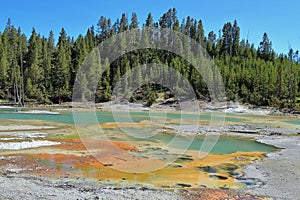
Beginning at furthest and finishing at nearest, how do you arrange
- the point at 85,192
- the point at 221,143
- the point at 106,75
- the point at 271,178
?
1. the point at 106,75
2. the point at 221,143
3. the point at 271,178
4. the point at 85,192

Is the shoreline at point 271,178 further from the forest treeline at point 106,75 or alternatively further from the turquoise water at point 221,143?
the forest treeline at point 106,75

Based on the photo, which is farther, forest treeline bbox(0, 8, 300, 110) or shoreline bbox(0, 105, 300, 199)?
forest treeline bbox(0, 8, 300, 110)

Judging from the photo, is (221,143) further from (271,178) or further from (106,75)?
(106,75)

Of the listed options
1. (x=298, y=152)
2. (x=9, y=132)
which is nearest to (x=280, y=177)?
(x=298, y=152)

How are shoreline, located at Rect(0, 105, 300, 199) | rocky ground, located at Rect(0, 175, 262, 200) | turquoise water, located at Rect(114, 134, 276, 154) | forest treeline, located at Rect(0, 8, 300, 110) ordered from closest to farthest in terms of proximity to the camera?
rocky ground, located at Rect(0, 175, 262, 200) < shoreline, located at Rect(0, 105, 300, 199) < turquoise water, located at Rect(114, 134, 276, 154) < forest treeline, located at Rect(0, 8, 300, 110)

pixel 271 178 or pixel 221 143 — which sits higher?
pixel 221 143

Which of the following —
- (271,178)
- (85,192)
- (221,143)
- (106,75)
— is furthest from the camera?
(106,75)

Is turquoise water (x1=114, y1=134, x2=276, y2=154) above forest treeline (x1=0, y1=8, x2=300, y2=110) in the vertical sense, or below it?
below

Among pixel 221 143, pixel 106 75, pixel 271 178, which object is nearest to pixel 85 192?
pixel 271 178

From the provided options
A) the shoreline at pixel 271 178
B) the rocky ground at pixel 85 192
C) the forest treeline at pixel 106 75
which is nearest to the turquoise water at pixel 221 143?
the shoreline at pixel 271 178

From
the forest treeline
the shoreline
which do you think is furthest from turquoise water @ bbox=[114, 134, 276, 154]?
the forest treeline

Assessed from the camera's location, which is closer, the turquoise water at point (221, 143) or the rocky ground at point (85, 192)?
the rocky ground at point (85, 192)

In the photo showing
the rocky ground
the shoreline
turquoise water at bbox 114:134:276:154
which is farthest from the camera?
turquoise water at bbox 114:134:276:154

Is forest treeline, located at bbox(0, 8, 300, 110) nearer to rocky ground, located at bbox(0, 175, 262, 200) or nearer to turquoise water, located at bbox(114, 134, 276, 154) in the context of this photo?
turquoise water, located at bbox(114, 134, 276, 154)
